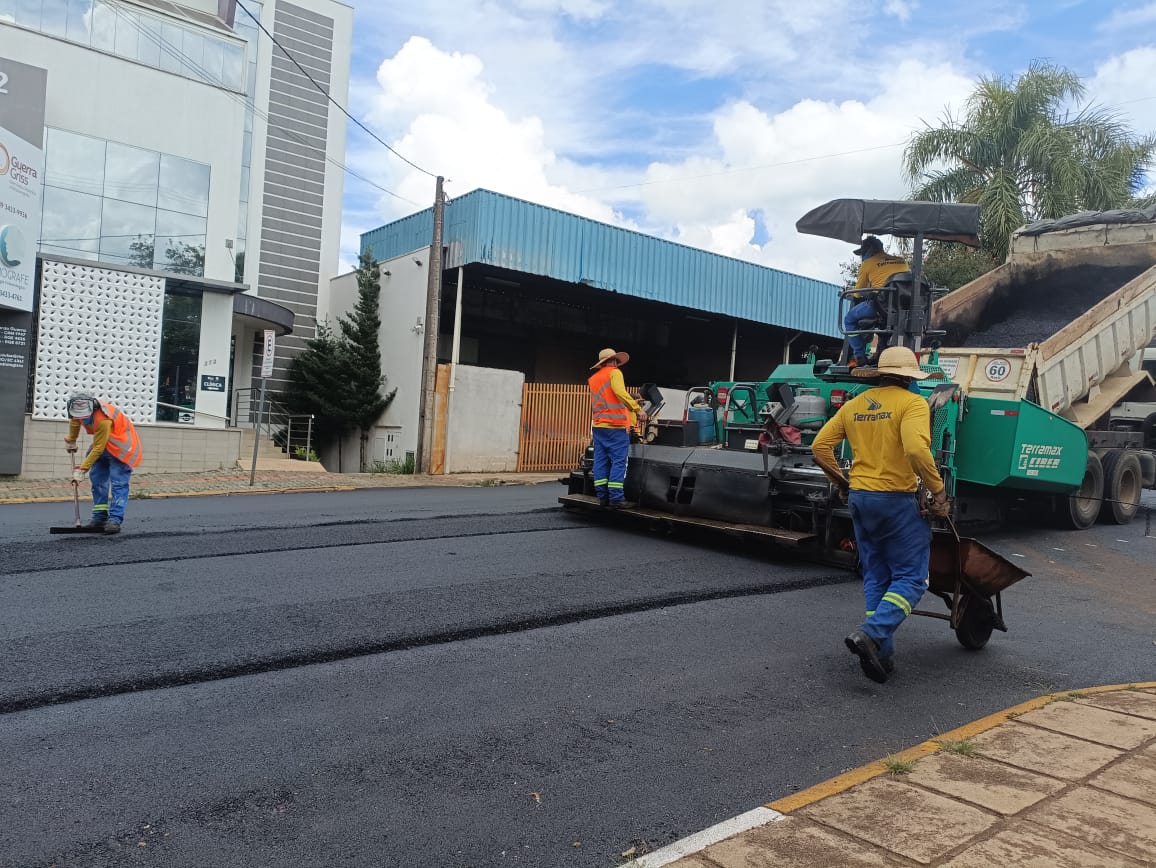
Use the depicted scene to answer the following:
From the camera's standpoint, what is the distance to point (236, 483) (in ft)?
46.6

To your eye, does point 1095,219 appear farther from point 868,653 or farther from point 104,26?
point 104,26

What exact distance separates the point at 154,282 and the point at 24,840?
52.8 feet

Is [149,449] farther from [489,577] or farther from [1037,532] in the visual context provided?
[1037,532]

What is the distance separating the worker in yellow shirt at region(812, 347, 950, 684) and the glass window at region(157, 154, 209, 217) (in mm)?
16437

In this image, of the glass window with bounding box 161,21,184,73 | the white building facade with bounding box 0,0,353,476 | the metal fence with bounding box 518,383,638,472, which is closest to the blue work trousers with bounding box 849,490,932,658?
the metal fence with bounding box 518,383,638,472

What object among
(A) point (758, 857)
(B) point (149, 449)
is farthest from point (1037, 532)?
(B) point (149, 449)

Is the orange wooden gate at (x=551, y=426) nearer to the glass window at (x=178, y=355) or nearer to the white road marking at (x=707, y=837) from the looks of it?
the glass window at (x=178, y=355)

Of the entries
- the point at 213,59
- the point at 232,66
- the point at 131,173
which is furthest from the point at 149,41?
the point at 131,173

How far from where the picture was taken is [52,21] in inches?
666

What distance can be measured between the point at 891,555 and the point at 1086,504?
715 cm

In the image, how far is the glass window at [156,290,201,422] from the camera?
1728 centimetres

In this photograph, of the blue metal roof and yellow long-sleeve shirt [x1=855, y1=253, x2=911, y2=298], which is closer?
yellow long-sleeve shirt [x1=855, y1=253, x2=911, y2=298]

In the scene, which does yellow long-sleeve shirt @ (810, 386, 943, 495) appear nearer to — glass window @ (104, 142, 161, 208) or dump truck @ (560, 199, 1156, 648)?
dump truck @ (560, 199, 1156, 648)

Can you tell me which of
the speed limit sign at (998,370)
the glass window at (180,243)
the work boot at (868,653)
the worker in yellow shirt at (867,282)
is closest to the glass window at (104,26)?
the glass window at (180,243)
